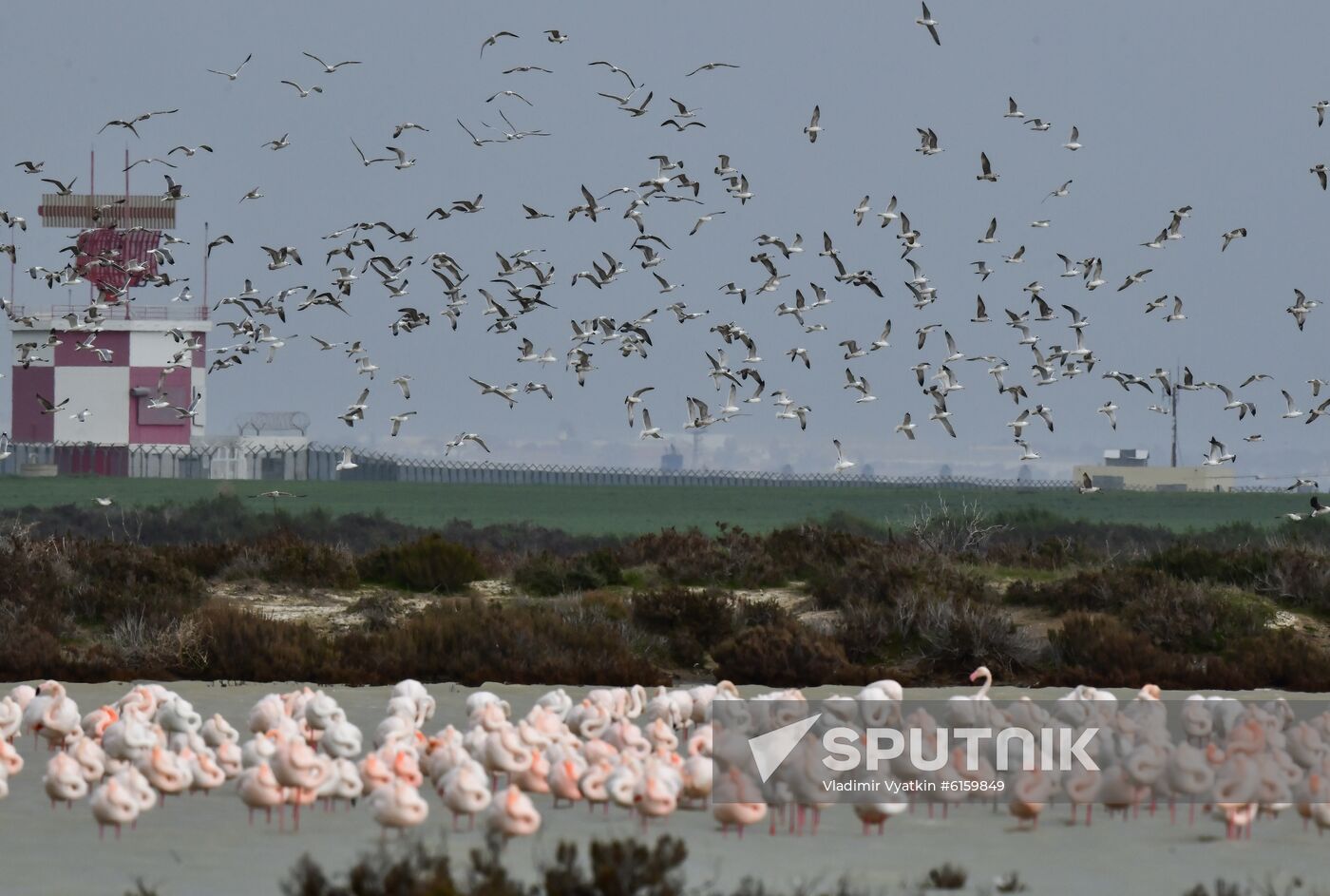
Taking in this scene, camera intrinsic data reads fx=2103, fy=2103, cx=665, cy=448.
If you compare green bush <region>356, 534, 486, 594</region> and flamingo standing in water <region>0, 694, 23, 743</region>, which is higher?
green bush <region>356, 534, 486, 594</region>

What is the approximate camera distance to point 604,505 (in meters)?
97.3

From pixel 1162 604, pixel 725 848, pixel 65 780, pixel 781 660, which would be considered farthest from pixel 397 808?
pixel 1162 604

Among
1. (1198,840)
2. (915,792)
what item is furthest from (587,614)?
(1198,840)

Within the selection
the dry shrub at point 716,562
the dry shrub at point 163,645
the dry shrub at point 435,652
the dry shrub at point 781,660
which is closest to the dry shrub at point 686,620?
the dry shrub at point 435,652

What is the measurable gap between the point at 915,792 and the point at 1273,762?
2.11m

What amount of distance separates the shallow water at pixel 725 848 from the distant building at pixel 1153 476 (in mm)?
137499

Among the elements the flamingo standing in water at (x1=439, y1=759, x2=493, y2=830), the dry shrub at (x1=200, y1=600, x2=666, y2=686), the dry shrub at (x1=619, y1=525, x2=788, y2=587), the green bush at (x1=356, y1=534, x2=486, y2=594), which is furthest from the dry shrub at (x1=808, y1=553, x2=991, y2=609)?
the flamingo standing in water at (x1=439, y1=759, x2=493, y2=830)

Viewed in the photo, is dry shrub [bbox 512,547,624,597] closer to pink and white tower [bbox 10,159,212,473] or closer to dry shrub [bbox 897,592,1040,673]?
dry shrub [bbox 897,592,1040,673]

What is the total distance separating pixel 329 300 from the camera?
109 ft

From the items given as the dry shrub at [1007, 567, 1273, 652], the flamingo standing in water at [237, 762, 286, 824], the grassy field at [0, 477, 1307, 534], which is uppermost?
the dry shrub at [1007, 567, 1273, 652]

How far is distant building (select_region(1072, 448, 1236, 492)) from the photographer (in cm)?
14938

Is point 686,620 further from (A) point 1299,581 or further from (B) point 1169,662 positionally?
(A) point 1299,581

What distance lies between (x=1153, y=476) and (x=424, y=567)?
431 feet

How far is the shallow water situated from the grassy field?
5132cm
